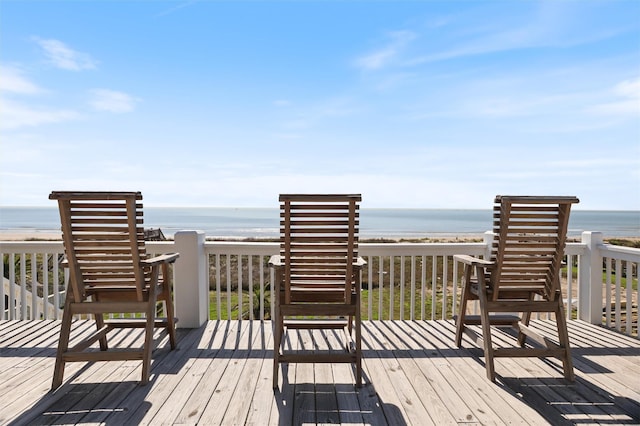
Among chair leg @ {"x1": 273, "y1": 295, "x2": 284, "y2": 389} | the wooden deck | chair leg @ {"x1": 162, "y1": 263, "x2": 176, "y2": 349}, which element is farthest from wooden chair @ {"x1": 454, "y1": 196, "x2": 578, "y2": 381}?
chair leg @ {"x1": 162, "y1": 263, "x2": 176, "y2": 349}

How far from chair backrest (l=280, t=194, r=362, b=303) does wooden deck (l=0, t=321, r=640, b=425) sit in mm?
658

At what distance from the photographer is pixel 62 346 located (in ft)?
8.00

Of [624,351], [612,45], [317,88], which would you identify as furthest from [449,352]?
[317,88]

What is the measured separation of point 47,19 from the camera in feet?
18.7

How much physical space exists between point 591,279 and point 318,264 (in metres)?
3.42

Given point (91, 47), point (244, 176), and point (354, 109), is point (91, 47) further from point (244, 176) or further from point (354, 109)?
point (244, 176)

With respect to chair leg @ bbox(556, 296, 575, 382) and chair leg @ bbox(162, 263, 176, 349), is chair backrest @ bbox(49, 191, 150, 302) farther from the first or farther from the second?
chair leg @ bbox(556, 296, 575, 382)

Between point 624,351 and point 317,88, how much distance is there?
29.6 ft

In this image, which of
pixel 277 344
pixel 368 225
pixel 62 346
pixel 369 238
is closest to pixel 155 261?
pixel 62 346

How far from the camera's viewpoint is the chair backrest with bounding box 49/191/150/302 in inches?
93.5

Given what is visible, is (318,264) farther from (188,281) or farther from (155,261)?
(188,281)

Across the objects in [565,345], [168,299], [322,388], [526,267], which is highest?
[526,267]

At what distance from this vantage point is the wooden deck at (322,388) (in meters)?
1.98

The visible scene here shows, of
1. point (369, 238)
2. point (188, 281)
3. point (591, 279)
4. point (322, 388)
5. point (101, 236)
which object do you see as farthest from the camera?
point (369, 238)
